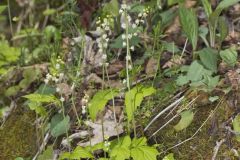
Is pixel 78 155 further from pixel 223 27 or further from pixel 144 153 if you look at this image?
pixel 223 27

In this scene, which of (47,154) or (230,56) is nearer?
(47,154)

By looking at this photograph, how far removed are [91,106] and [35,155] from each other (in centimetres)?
51

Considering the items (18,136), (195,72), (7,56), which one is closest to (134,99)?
(195,72)

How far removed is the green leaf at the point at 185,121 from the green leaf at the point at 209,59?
1.09 feet

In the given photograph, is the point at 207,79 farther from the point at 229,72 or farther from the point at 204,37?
the point at 204,37

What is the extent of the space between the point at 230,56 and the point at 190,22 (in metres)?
0.33

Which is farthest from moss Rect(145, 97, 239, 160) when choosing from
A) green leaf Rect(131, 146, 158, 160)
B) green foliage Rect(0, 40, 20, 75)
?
green foliage Rect(0, 40, 20, 75)

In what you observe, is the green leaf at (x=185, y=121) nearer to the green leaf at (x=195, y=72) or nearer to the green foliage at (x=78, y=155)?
the green leaf at (x=195, y=72)

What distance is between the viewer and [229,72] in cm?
255

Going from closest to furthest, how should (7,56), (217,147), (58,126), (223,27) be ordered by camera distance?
(217,147) → (58,126) → (223,27) → (7,56)

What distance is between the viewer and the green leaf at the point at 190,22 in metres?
2.68

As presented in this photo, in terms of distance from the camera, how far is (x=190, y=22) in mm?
2703

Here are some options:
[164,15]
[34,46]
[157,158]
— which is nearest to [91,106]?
[157,158]

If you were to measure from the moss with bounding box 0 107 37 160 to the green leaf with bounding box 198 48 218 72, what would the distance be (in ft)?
3.65
